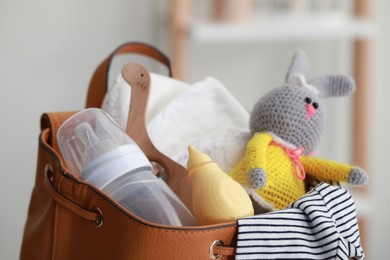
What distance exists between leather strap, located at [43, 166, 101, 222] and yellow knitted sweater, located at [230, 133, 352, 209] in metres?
0.13

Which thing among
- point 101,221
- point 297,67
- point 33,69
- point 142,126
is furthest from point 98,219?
point 33,69

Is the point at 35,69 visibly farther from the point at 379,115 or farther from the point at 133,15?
the point at 379,115

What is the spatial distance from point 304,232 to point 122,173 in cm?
14

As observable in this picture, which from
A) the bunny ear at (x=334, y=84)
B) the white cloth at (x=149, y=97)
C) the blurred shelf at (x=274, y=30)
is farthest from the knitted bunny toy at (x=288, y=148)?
the blurred shelf at (x=274, y=30)

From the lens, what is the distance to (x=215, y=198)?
0.41 metres

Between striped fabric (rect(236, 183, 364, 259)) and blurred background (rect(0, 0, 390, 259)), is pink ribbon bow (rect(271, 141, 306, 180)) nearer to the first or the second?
striped fabric (rect(236, 183, 364, 259))

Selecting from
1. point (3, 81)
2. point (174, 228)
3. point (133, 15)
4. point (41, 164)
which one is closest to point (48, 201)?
point (41, 164)

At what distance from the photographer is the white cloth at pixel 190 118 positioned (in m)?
0.54

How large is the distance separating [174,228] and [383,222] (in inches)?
39.5

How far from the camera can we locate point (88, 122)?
18.3 inches

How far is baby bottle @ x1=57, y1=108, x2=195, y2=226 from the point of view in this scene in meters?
0.42

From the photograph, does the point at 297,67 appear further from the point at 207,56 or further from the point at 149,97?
the point at 207,56

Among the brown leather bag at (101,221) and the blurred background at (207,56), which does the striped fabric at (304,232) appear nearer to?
the brown leather bag at (101,221)

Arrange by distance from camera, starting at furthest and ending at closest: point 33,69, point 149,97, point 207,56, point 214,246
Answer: point 207,56, point 33,69, point 149,97, point 214,246
